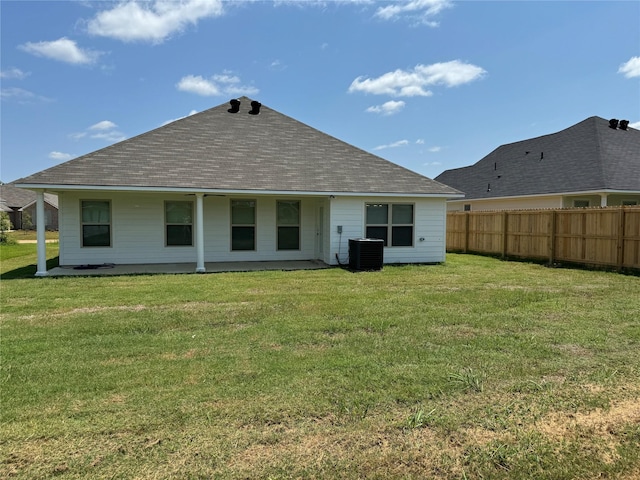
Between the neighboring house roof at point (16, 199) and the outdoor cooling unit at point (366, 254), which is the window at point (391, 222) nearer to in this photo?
the outdoor cooling unit at point (366, 254)

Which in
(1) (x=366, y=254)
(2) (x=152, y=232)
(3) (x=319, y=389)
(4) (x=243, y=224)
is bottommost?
(3) (x=319, y=389)

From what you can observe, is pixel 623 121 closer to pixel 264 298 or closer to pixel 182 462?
pixel 264 298

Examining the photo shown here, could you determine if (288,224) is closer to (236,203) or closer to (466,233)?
(236,203)

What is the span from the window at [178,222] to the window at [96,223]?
1.73m

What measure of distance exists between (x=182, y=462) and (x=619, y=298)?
28.3 ft

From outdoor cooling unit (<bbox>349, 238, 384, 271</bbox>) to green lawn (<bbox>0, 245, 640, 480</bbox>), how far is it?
4.56 meters

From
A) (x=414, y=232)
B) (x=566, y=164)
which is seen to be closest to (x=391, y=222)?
(x=414, y=232)

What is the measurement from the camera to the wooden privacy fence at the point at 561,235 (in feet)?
39.1

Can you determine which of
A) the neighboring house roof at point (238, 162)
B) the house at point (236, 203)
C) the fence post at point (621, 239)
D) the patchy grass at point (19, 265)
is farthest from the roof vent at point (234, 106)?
the fence post at point (621, 239)

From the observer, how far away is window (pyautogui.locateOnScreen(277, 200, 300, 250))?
13.9 meters

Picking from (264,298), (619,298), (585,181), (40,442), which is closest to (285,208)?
(264,298)

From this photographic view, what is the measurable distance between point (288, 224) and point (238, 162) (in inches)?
104

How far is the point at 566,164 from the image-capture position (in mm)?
19953

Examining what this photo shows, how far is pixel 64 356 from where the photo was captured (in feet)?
15.1
